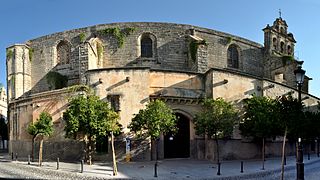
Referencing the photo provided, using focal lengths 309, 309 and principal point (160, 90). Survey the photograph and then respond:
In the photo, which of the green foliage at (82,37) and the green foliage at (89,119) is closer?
the green foliage at (89,119)

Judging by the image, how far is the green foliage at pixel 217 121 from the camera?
60.4 ft

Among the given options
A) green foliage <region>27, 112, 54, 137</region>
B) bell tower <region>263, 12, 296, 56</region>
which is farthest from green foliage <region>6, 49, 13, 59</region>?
bell tower <region>263, 12, 296, 56</region>

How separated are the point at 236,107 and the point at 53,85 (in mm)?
16223


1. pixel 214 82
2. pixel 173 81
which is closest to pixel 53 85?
pixel 173 81

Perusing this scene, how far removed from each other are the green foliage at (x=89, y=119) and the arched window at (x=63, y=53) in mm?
12770

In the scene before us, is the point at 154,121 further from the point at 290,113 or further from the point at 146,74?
the point at 290,113

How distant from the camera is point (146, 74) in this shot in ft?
69.1

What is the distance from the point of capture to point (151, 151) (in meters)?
20.5

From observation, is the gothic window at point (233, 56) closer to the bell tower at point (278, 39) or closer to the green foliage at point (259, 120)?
the bell tower at point (278, 39)

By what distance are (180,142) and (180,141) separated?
0.07 m

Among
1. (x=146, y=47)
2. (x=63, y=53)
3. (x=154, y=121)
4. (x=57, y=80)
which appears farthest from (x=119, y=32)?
(x=154, y=121)

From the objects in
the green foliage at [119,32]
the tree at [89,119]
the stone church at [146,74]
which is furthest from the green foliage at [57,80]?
the tree at [89,119]

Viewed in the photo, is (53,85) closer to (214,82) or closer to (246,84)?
(214,82)

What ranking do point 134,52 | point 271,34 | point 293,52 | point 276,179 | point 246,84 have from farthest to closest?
point 293,52 → point 271,34 → point 134,52 → point 246,84 → point 276,179
